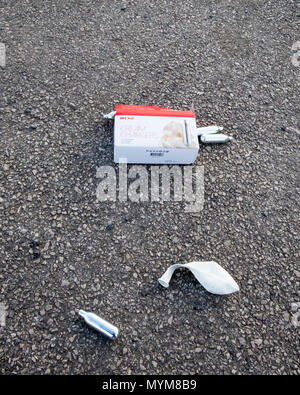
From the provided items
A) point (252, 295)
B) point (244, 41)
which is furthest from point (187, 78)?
point (252, 295)

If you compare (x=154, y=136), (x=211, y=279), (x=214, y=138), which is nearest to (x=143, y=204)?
(x=154, y=136)

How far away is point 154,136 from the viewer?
2234mm

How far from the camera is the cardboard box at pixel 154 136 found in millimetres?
2207

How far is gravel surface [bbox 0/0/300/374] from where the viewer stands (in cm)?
179

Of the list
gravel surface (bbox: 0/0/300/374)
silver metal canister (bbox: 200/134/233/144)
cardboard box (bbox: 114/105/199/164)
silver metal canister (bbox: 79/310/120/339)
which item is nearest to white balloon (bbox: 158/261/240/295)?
gravel surface (bbox: 0/0/300/374)

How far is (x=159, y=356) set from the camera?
1.76 m

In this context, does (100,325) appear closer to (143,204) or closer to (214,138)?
(143,204)

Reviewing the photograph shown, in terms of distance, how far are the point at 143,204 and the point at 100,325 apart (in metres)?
0.82

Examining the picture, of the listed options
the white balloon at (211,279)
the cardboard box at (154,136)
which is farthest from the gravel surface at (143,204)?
the cardboard box at (154,136)

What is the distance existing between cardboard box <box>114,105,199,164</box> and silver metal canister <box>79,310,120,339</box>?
1.05 m

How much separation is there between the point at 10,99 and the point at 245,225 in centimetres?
201

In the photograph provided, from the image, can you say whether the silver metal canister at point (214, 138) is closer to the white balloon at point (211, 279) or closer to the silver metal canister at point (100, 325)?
the white balloon at point (211, 279)

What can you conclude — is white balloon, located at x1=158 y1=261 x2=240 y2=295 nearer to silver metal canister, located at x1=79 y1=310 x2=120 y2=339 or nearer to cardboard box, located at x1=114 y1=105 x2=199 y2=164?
silver metal canister, located at x1=79 y1=310 x2=120 y2=339
